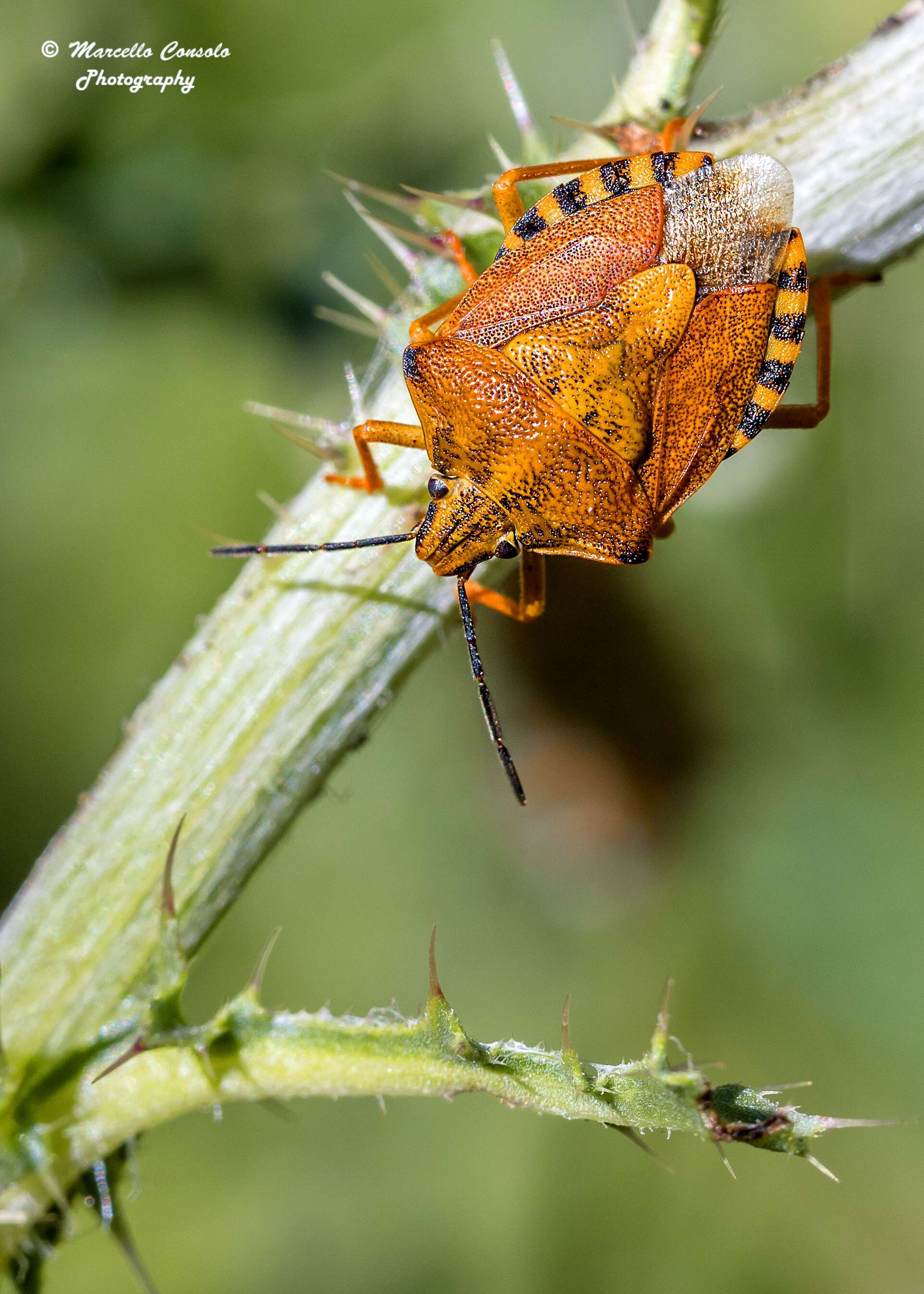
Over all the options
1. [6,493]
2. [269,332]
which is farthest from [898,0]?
[6,493]

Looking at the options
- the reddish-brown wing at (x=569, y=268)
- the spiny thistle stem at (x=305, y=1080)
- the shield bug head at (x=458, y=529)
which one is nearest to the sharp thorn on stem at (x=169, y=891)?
the spiny thistle stem at (x=305, y=1080)

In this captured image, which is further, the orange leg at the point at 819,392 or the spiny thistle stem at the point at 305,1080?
the orange leg at the point at 819,392

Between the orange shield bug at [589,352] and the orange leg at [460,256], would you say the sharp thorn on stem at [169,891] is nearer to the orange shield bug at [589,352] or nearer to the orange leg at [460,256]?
the orange shield bug at [589,352]

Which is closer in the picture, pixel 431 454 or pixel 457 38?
pixel 431 454

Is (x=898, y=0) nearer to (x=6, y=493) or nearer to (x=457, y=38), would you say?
(x=457, y=38)

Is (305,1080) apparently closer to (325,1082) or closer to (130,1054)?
(325,1082)

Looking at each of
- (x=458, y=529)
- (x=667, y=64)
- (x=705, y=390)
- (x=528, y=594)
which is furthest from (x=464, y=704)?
(x=667, y=64)
